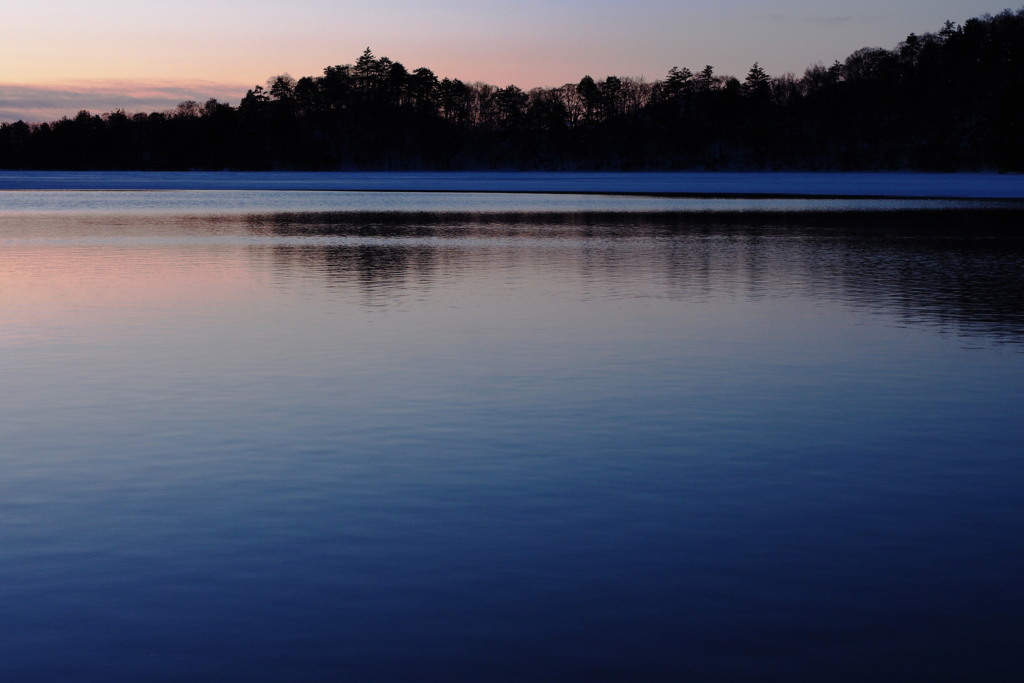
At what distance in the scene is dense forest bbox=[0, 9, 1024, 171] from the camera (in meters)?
138

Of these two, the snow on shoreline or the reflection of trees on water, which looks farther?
the snow on shoreline

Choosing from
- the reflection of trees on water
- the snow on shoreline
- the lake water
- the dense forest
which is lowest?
the lake water

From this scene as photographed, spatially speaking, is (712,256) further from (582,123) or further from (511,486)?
(582,123)

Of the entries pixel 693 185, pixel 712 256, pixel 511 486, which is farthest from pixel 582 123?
pixel 511 486

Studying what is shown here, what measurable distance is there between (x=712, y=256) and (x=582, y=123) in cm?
13492

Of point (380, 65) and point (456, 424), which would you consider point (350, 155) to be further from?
point (456, 424)

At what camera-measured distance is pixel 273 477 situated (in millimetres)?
9758

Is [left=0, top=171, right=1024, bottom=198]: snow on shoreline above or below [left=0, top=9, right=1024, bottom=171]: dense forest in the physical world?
below

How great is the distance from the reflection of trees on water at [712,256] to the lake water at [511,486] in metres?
0.59

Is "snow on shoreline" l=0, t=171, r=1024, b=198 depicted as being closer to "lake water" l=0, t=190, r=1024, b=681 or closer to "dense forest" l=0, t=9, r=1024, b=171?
"dense forest" l=0, t=9, r=1024, b=171

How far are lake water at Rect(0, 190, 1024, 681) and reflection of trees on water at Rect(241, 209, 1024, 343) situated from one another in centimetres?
59

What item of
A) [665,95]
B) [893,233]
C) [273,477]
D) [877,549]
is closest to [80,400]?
[273,477]

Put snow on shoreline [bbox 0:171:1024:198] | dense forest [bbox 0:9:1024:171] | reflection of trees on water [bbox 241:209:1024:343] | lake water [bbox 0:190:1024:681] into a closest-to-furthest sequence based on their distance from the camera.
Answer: lake water [bbox 0:190:1024:681]
reflection of trees on water [bbox 241:209:1024:343]
snow on shoreline [bbox 0:171:1024:198]
dense forest [bbox 0:9:1024:171]

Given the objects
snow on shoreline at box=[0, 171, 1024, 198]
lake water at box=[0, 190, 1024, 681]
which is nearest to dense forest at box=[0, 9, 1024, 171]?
snow on shoreline at box=[0, 171, 1024, 198]
